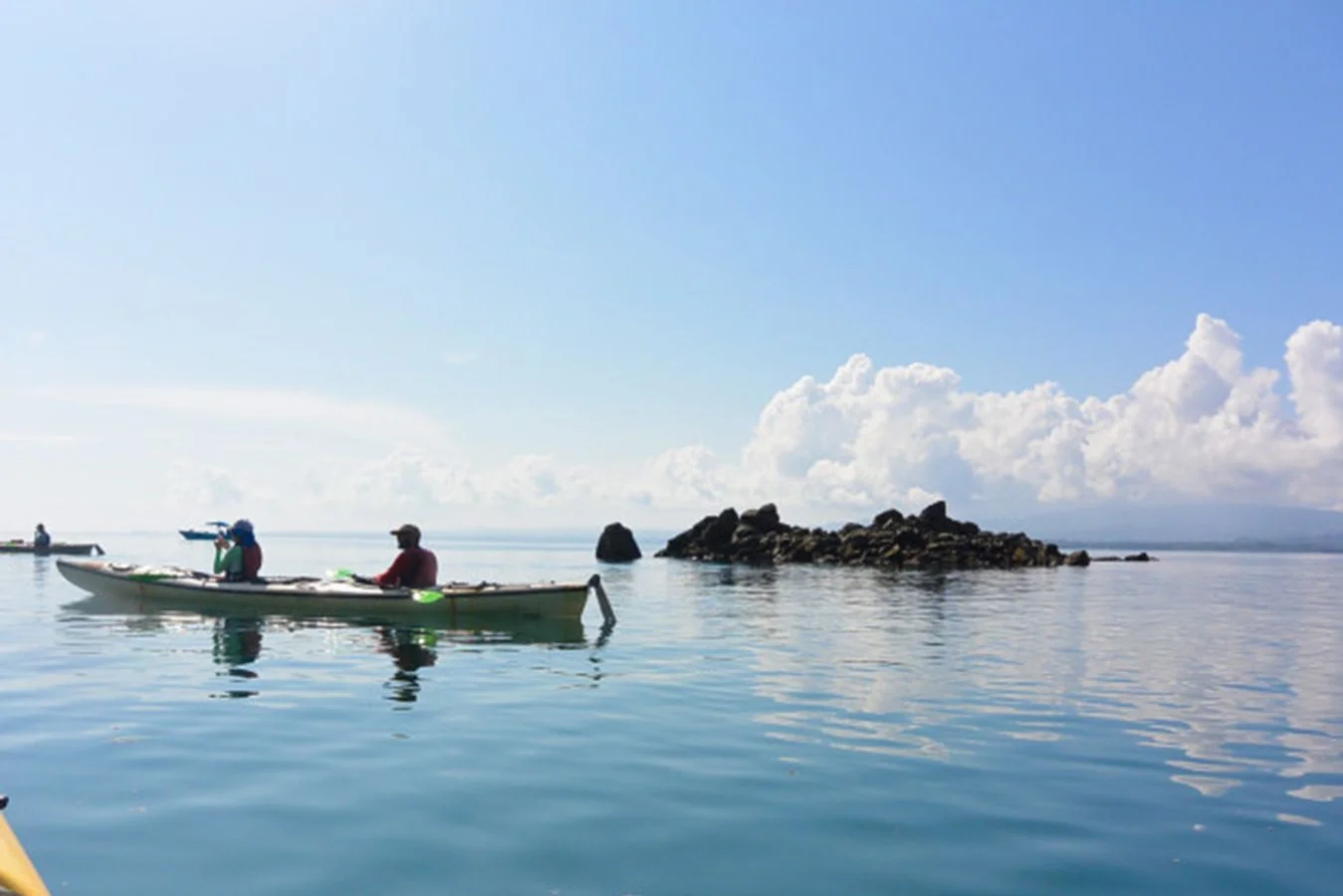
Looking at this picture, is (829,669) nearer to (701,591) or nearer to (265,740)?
(265,740)

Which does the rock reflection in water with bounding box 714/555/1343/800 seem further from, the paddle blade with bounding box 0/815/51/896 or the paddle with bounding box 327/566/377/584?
the paddle with bounding box 327/566/377/584

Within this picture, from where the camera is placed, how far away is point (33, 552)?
71125mm

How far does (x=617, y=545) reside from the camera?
95250 millimetres

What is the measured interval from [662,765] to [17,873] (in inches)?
248

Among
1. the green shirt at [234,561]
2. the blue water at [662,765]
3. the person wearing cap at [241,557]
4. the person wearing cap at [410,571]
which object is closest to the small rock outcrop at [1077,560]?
the blue water at [662,765]

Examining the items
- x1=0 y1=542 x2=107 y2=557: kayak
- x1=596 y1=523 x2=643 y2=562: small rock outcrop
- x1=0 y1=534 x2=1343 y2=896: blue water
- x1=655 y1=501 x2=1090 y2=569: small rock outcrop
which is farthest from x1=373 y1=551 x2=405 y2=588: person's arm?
x1=596 y1=523 x2=643 y2=562: small rock outcrop

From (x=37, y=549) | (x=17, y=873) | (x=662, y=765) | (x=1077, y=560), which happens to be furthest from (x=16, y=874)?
(x=1077, y=560)

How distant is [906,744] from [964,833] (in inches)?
137

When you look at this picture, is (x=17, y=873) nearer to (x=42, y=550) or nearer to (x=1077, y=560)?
(x=42, y=550)

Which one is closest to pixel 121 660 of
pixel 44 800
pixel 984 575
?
pixel 44 800

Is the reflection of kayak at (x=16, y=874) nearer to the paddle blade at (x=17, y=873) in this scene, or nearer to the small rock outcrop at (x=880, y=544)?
the paddle blade at (x=17, y=873)

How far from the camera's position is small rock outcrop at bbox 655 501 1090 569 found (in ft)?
244

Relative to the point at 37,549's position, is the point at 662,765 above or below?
below

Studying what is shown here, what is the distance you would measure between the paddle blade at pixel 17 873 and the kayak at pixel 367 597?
18.5m
